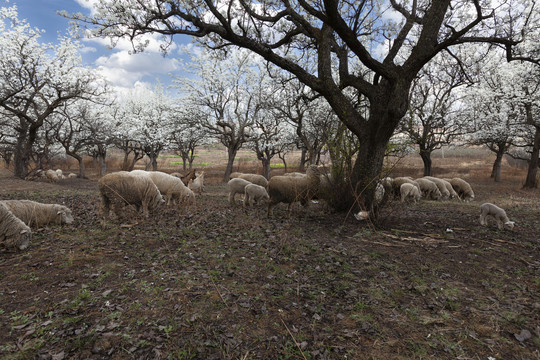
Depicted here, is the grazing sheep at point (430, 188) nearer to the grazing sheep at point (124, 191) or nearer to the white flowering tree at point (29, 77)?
the grazing sheep at point (124, 191)

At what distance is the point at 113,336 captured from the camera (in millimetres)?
3020

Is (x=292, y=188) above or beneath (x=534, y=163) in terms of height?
beneath

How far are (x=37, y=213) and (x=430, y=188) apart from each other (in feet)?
54.0

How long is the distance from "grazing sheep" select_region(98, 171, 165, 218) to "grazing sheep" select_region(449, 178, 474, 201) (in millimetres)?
16310

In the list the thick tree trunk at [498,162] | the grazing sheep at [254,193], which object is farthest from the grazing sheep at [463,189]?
the thick tree trunk at [498,162]

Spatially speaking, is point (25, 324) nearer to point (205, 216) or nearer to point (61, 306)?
point (61, 306)

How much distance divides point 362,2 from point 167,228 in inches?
354

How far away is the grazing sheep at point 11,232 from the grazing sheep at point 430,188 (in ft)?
51.7

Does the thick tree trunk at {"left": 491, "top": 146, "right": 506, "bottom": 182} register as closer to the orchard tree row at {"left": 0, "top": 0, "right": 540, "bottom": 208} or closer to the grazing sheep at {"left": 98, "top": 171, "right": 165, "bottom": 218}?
the orchard tree row at {"left": 0, "top": 0, "right": 540, "bottom": 208}

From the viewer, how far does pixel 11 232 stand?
5.36 metres

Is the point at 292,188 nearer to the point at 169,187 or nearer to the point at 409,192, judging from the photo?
the point at 169,187

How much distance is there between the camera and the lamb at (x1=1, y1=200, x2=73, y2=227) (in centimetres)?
684

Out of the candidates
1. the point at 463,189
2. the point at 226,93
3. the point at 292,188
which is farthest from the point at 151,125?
the point at 463,189

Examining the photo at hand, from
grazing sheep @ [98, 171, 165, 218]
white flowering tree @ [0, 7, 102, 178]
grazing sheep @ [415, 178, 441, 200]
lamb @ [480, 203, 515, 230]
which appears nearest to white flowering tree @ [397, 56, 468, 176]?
grazing sheep @ [415, 178, 441, 200]
